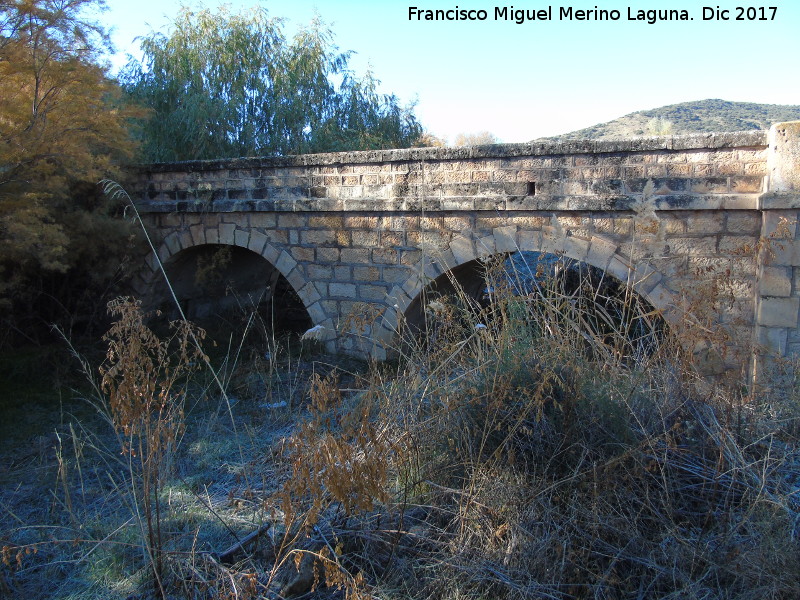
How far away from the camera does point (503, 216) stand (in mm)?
6422

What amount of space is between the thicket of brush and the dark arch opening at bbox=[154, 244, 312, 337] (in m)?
5.39

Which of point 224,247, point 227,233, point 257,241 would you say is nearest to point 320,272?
point 257,241

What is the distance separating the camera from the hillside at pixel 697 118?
1588 cm

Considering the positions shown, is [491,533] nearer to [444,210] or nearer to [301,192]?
[444,210]

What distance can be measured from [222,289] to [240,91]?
4.39 meters

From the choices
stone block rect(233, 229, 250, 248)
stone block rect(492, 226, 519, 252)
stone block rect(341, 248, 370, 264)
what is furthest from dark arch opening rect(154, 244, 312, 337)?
stone block rect(492, 226, 519, 252)

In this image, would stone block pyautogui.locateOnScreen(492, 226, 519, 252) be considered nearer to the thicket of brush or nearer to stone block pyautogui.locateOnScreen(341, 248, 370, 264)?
stone block pyautogui.locateOnScreen(341, 248, 370, 264)

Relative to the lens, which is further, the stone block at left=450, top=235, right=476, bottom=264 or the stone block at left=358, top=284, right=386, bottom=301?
the stone block at left=358, top=284, right=386, bottom=301

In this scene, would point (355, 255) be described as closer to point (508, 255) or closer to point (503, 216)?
point (503, 216)

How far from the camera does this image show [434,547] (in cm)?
295

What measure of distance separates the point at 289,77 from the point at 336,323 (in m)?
6.45

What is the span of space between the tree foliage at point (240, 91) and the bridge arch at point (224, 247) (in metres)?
3.31

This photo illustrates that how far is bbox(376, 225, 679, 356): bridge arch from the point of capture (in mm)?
5875

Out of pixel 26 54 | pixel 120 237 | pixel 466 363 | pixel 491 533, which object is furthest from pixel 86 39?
pixel 491 533
